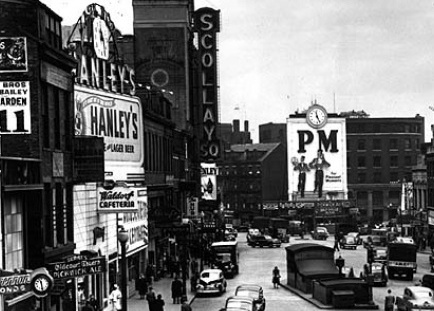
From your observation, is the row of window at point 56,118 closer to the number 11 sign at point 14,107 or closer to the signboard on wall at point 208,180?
the number 11 sign at point 14,107

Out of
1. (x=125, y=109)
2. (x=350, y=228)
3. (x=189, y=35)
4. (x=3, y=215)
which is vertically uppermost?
(x=189, y=35)

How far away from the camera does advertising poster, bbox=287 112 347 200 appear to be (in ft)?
443

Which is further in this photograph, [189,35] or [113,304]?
[189,35]

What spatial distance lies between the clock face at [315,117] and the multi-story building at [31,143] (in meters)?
105

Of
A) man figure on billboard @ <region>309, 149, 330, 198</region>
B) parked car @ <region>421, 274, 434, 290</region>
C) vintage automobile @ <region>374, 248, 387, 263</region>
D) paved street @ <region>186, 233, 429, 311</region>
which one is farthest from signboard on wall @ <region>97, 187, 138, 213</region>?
man figure on billboard @ <region>309, 149, 330, 198</region>

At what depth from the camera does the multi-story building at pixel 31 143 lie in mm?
26266

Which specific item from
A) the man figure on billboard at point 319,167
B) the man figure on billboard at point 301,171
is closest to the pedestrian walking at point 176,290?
the man figure on billboard at point 301,171

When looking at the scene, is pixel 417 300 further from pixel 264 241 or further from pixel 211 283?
pixel 264 241

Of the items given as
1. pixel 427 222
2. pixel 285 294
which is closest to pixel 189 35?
pixel 427 222

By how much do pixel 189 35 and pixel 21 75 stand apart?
71523 millimetres

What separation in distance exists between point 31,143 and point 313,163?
108 m

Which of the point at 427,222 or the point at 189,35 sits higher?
the point at 189,35

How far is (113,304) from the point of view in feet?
117

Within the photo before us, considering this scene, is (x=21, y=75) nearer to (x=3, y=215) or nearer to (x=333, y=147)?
(x=3, y=215)
